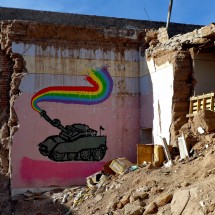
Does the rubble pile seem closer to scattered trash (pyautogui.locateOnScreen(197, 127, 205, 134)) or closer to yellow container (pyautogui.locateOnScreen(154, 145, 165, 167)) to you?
yellow container (pyautogui.locateOnScreen(154, 145, 165, 167))

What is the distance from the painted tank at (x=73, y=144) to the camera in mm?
12242

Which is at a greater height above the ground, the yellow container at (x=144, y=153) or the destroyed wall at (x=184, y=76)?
the destroyed wall at (x=184, y=76)

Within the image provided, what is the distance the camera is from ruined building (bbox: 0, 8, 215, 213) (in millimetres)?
11922

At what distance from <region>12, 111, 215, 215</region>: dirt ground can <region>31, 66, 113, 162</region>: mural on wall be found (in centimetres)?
112

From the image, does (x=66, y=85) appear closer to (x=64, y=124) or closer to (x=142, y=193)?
(x=64, y=124)

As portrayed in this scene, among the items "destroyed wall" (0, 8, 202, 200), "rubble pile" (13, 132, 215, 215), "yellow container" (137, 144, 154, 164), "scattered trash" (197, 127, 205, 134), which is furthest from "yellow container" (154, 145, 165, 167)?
"destroyed wall" (0, 8, 202, 200)

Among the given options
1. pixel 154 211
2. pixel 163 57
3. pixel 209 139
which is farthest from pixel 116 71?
pixel 154 211

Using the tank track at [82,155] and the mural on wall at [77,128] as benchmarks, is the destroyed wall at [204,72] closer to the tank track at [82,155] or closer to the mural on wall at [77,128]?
the mural on wall at [77,128]

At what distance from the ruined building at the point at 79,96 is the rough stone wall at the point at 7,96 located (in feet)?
0.09

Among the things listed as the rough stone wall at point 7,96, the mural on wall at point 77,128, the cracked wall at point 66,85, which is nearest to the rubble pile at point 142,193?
the cracked wall at point 66,85

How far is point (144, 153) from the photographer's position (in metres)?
11.3

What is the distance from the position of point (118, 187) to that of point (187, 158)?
1.68 meters

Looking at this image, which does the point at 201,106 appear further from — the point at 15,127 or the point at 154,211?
the point at 15,127

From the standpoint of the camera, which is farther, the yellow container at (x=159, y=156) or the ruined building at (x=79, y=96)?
the ruined building at (x=79, y=96)
